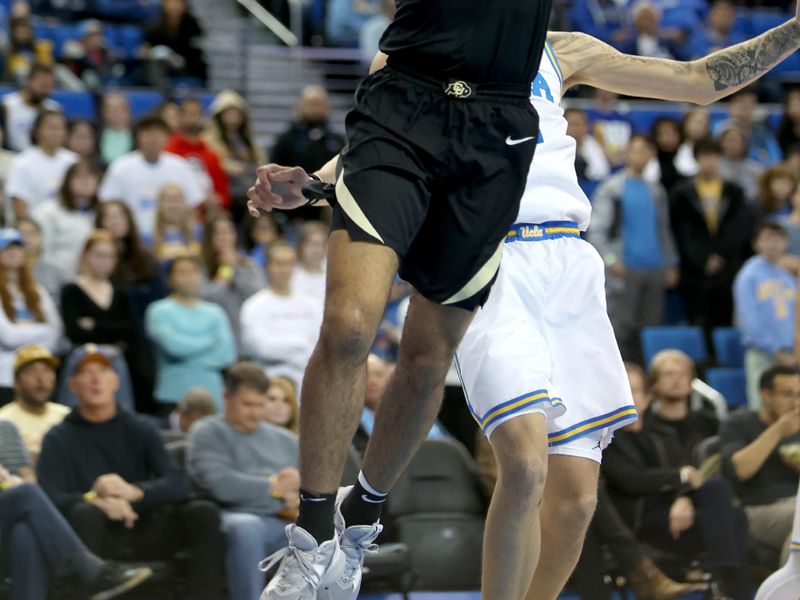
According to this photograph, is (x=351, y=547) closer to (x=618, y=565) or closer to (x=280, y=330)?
(x=618, y=565)

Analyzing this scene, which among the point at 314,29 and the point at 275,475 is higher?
the point at 314,29

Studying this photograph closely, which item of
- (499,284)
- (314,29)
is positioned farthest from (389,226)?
(314,29)

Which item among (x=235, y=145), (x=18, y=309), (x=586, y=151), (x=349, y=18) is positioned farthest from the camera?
(x=349, y=18)

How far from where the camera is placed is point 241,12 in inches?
545

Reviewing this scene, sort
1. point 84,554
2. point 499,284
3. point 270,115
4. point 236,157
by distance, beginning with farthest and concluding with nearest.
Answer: point 270,115
point 236,157
point 84,554
point 499,284

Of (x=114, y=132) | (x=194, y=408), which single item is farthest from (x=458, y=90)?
(x=114, y=132)

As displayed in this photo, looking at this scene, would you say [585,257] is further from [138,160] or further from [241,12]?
[241,12]

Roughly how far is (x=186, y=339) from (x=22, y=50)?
160 inches

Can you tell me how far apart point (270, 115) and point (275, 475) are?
6.35 metres

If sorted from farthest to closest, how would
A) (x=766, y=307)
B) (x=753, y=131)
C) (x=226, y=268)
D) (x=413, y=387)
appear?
(x=753, y=131) → (x=766, y=307) → (x=226, y=268) → (x=413, y=387)

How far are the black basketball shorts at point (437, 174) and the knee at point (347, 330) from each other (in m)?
0.18

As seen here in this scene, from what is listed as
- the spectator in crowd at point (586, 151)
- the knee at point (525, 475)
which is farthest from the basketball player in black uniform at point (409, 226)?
the spectator in crowd at point (586, 151)

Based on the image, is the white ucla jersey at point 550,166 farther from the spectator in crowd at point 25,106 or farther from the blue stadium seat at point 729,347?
the spectator in crowd at point 25,106

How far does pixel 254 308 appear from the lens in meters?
8.73
